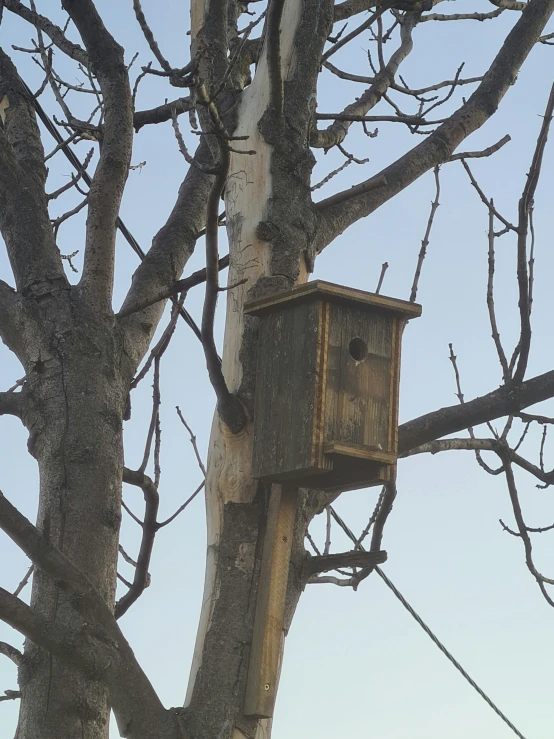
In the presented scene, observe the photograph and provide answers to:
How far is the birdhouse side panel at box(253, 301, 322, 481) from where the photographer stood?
8.96ft

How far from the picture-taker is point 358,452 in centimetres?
278

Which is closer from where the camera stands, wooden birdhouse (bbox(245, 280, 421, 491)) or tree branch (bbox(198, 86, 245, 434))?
tree branch (bbox(198, 86, 245, 434))

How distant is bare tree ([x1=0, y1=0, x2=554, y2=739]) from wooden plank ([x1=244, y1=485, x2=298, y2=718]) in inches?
1.6

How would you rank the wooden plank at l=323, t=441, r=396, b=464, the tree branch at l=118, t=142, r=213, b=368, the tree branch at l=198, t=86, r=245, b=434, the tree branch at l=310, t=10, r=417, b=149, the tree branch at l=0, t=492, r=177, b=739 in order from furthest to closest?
the tree branch at l=310, t=10, r=417, b=149
the tree branch at l=118, t=142, r=213, b=368
the wooden plank at l=323, t=441, r=396, b=464
the tree branch at l=198, t=86, r=245, b=434
the tree branch at l=0, t=492, r=177, b=739

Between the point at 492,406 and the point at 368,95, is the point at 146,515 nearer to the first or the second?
the point at 492,406

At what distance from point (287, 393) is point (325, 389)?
99 mm

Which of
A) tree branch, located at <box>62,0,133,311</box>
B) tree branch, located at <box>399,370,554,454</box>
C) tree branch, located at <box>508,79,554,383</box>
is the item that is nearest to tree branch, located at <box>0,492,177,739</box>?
tree branch, located at <box>62,0,133,311</box>

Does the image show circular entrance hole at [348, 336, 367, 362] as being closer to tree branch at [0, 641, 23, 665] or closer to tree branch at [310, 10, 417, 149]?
tree branch at [310, 10, 417, 149]

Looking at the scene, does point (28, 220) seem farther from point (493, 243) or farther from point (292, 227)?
point (493, 243)

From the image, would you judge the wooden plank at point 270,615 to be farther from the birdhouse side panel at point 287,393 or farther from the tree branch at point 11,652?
the tree branch at point 11,652

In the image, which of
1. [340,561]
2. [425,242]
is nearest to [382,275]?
[425,242]

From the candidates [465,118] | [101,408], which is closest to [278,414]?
[101,408]

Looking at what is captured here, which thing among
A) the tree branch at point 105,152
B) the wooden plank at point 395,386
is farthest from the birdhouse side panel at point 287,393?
the tree branch at point 105,152

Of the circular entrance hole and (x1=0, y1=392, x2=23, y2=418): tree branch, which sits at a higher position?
the circular entrance hole
